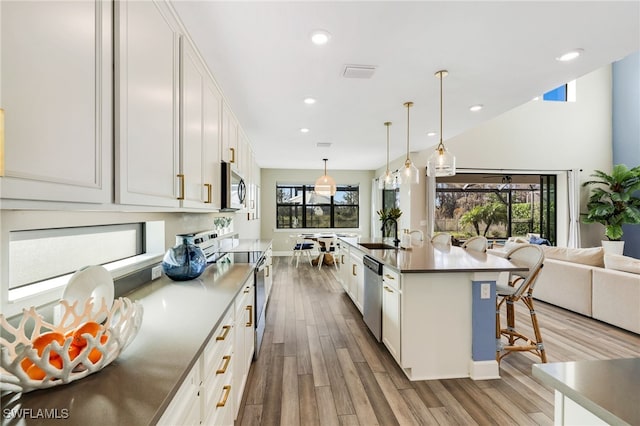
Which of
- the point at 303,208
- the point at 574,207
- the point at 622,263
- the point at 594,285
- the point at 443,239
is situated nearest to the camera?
the point at 622,263

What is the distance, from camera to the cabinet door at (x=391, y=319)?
2445 millimetres

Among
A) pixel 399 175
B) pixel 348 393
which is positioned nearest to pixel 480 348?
pixel 348 393

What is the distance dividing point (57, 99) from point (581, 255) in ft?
16.9

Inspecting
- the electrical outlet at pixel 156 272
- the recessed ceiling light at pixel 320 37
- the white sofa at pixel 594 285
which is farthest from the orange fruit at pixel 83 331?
the white sofa at pixel 594 285

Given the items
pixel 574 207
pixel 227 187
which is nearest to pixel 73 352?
pixel 227 187

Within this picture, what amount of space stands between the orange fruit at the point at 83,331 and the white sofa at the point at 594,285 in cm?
452

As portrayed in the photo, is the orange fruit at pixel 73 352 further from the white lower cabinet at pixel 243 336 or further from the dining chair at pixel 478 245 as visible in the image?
the dining chair at pixel 478 245

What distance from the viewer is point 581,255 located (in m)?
3.84

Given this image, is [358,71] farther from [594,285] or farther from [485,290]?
[594,285]

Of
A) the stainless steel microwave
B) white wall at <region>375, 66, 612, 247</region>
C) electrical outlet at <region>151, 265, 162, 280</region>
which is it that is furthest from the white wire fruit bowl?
white wall at <region>375, 66, 612, 247</region>

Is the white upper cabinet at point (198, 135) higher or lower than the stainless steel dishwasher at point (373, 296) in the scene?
higher

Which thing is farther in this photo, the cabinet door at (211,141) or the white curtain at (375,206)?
the white curtain at (375,206)

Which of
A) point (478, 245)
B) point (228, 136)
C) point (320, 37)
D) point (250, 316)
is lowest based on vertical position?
point (250, 316)

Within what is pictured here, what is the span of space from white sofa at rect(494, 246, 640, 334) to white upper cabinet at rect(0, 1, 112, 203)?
15.2ft
